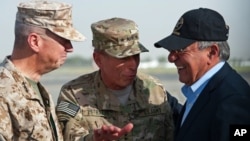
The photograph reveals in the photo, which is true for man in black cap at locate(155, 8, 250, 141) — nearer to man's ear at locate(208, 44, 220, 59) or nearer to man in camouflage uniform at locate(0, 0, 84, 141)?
man's ear at locate(208, 44, 220, 59)

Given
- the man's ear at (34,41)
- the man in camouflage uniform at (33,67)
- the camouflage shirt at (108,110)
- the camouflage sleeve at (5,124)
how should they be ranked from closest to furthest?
1. the camouflage sleeve at (5,124)
2. the man in camouflage uniform at (33,67)
3. the man's ear at (34,41)
4. the camouflage shirt at (108,110)

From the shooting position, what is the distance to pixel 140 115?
4.43 m

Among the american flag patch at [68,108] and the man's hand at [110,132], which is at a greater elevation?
the man's hand at [110,132]

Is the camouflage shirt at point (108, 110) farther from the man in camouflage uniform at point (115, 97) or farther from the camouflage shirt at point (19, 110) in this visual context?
the camouflage shirt at point (19, 110)

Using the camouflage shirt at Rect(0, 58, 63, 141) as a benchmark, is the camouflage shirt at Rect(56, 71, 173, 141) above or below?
below

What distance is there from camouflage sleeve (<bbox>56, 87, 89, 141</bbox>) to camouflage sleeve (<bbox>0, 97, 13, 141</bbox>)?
608 mm

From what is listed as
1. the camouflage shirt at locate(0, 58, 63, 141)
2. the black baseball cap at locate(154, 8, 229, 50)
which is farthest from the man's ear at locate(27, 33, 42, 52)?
the black baseball cap at locate(154, 8, 229, 50)

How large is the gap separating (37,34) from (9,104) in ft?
1.48

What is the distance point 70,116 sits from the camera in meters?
4.30

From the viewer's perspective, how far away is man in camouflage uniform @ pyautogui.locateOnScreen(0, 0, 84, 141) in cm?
373

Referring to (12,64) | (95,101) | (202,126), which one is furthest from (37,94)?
(202,126)

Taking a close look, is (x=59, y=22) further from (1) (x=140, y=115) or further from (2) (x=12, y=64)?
(1) (x=140, y=115)

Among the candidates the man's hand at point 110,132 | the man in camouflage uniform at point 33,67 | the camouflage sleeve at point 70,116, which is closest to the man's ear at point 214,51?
the man's hand at point 110,132

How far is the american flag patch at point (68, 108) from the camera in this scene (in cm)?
432
